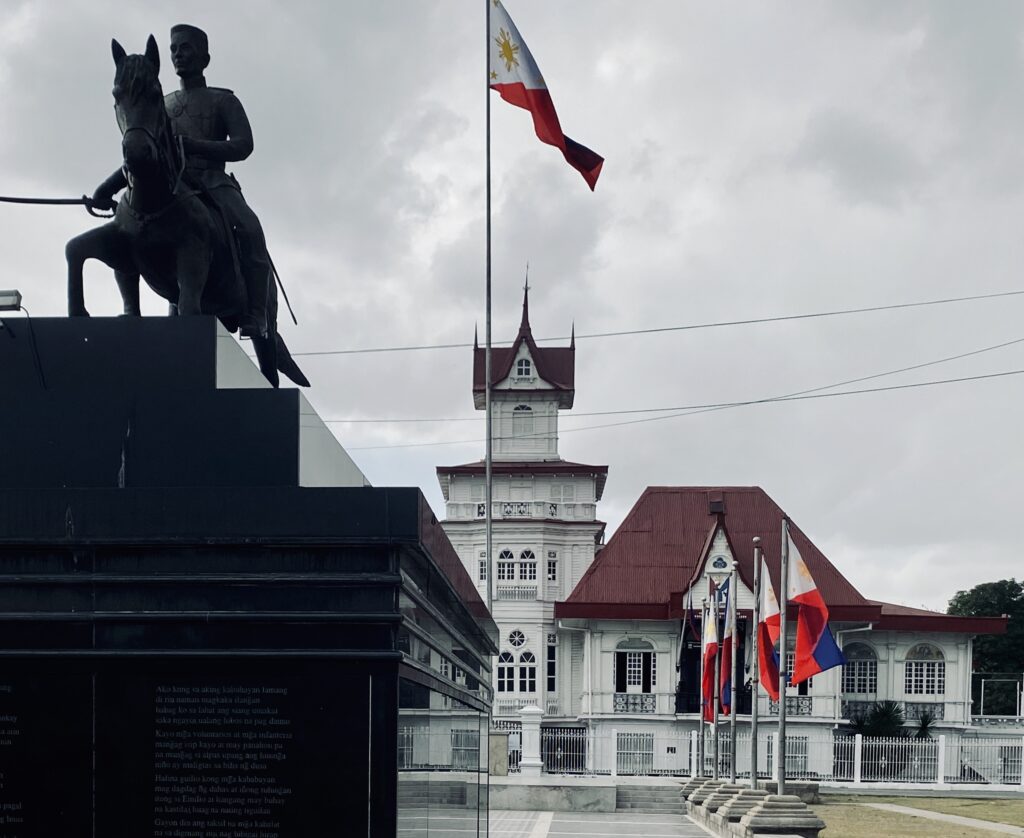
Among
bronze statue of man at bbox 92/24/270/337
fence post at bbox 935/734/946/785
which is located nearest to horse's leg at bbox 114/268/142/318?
bronze statue of man at bbox 92/24/270/337

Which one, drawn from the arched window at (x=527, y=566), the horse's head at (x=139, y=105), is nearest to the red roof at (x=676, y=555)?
the arched window at (x=527, y=566)

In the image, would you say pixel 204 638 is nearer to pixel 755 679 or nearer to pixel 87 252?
pixel 87 252

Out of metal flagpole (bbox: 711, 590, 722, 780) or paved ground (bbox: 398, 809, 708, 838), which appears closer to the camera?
paved ground (bbox: 398, 809, 708, 838)

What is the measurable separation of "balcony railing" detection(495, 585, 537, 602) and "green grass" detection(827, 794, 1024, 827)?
20649mm

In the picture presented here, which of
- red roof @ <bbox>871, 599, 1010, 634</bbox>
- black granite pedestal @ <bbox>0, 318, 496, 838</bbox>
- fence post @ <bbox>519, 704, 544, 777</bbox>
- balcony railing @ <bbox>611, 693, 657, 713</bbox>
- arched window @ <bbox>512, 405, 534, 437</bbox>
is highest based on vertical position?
arched window @ <bbox>512, 405, 534, 437</bbox>

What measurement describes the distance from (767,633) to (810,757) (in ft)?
84.7

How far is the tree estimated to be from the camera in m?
78.5

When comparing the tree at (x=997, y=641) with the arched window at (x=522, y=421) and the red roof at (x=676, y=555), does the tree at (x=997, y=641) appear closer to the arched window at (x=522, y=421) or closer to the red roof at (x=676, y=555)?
the red roof at (x=676, y=555)

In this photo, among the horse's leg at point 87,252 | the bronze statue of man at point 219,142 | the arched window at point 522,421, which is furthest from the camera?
the arched window at point 522,421

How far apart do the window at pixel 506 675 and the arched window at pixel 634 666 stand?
615 cm

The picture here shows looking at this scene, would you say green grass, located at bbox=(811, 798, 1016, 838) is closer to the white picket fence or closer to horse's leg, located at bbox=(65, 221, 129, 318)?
the white picket fence

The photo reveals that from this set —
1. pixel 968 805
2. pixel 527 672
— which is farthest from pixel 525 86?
pixel 527 672

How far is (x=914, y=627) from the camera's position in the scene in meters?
55.5

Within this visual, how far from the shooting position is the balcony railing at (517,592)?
198 feet
